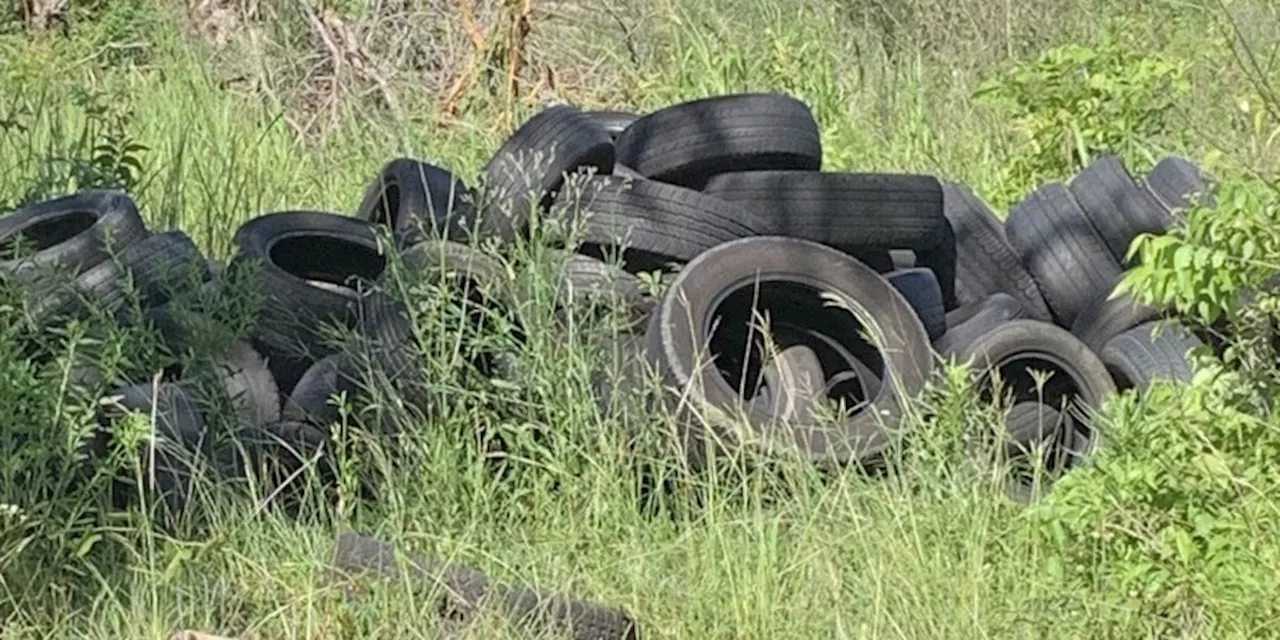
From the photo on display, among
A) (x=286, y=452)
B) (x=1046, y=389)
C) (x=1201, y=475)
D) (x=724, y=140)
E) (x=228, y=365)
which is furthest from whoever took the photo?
(x=724, y=140)

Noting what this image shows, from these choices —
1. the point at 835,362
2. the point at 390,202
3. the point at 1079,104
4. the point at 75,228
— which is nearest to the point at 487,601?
the point at 835,362

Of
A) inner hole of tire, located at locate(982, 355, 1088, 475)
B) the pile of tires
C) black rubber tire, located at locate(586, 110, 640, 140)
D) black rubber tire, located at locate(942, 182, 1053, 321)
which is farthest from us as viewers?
black rubber tire, located at locate(586, 110, 640, 140)

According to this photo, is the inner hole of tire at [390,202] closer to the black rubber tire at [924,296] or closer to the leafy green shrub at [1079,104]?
the black rubber tire at [924,296]

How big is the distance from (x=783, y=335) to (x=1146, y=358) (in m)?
1.20

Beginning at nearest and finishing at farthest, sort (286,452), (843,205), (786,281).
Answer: (286,452) < (786,281) < (843,205)

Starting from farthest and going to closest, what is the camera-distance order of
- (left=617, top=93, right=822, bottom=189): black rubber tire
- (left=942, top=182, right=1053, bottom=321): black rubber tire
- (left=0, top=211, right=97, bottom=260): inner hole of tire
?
(left=942, top=182, right=1053, bottom=321): black rubber tire
(left=0, top=211, right=97, bottom=260): inner hole of tire
(left=617, top=93, right=822, bottom=189): black rubber tire

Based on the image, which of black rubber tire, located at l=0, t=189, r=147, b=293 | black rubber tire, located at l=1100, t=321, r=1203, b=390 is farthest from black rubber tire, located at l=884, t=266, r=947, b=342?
black rubber tire, located at l=0, t=189, r=147, b=293

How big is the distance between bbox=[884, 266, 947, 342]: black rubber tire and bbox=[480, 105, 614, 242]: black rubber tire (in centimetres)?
111

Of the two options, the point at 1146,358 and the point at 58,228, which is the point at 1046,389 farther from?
the point at 58,228

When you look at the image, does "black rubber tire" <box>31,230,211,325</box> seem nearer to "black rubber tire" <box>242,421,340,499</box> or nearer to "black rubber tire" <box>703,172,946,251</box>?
"black rubber tire" <box>242,421,340,499</box>

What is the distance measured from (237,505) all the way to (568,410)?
0.97 m

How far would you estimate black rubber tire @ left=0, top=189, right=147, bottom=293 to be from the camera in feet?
20.7

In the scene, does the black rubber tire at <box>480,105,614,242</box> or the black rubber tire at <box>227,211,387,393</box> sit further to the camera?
the black rubber tire at <box>227,211,387,393</box>

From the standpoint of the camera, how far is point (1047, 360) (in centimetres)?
602
